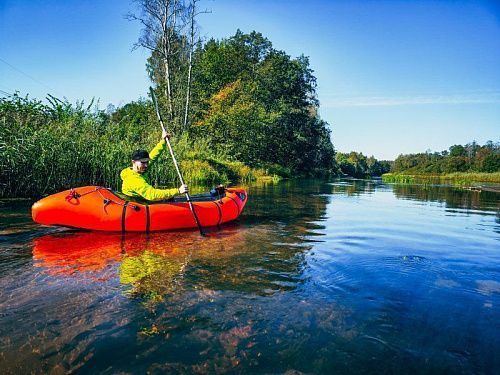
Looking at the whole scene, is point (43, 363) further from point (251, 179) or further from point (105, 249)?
point (251, 179)

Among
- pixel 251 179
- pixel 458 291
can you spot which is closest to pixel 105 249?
pixel 458 291

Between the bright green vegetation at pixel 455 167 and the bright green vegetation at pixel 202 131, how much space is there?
1396 centimetres

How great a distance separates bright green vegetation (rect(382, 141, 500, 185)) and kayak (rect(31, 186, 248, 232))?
113ft

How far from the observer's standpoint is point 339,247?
5.52 m

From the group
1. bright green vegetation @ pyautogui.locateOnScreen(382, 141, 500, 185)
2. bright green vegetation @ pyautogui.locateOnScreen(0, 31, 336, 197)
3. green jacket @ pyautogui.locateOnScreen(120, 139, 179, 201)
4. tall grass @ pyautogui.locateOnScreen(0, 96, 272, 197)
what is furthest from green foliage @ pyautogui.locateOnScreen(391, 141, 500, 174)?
green jacket @ pyautogui.locateOnScreen(120, 139, 179, 201)

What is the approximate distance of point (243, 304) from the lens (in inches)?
125

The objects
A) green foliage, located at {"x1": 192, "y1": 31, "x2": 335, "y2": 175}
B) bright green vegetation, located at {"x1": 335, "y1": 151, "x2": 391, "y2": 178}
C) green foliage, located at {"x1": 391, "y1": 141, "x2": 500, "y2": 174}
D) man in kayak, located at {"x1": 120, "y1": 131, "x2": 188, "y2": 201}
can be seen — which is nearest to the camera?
man in kayak, located at {"x1": 120, "y1": 131, "x2": 188, "y2": 201}

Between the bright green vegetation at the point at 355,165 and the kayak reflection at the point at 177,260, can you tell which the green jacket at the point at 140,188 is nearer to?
the kayak reflection at the point at 177,260

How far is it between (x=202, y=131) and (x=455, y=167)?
5719 centimetres

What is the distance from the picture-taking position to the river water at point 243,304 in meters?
2.32

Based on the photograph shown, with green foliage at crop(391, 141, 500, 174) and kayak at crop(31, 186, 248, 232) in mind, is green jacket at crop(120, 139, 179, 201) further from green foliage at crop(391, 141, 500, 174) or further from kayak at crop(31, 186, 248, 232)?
green foliage at crop(391, 141, 500, 174)

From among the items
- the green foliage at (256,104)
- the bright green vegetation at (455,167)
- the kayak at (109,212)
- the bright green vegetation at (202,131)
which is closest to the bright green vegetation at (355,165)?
the bright green vegetation at (455,167)

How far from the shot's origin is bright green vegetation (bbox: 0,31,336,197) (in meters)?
8.52

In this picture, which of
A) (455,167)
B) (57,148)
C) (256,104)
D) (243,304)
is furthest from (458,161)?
(243,304)
